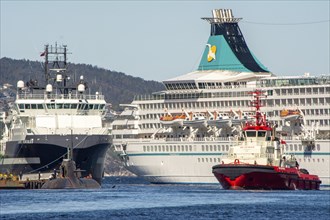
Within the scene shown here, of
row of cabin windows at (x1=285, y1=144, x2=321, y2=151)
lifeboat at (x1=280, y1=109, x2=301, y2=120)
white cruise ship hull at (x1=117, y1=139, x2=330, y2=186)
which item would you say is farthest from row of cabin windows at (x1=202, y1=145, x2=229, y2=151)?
row of cabin windows at (x1=285, y1=144, x2=321, y2=151)

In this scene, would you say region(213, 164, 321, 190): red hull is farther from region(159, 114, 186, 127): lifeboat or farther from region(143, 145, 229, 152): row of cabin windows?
region(159, 114, 186, 127): lifeboat

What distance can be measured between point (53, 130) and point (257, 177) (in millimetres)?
18438

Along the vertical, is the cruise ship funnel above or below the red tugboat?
above

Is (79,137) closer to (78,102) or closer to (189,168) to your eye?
(78,102)

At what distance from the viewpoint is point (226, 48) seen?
162 meters

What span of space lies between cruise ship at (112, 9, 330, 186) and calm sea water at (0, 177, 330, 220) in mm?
20853

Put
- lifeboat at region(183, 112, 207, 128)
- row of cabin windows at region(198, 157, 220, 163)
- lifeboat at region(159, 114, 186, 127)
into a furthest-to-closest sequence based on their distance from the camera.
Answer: lifeboat at region(159, 114, 186, 127)
lifeboat at region(183, 112, 207, 128)
row of cabin windows at region(198, 157, 220, 163)

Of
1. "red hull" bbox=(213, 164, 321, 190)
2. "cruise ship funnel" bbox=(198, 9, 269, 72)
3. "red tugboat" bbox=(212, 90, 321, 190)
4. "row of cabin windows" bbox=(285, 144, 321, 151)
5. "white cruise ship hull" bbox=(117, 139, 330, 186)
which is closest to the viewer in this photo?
"red hull" bbox=(213, 164, 321, 190)

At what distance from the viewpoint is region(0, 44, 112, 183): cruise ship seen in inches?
5094

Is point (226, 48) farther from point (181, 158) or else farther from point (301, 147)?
point (301, 147)

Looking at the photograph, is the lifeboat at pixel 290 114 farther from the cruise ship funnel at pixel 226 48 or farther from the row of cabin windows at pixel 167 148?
the cruise ship funnel at pixel 226 48

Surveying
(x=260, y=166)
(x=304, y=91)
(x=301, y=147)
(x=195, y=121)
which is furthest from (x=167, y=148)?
(x=260, y=166)

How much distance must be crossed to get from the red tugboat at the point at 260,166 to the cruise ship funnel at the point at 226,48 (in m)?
28.7

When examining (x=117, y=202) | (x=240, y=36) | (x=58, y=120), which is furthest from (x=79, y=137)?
(x=240, y=36)
